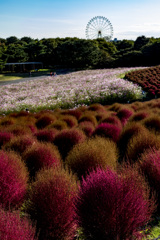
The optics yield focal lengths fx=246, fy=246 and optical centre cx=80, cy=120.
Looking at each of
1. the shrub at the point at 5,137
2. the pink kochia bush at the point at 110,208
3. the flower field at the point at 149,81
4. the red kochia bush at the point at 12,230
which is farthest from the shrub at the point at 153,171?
the flower field at the point at 149,81

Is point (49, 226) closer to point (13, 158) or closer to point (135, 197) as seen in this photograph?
point (135, 197)

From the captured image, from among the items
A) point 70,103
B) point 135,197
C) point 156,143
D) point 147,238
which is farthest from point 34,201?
point 70,103

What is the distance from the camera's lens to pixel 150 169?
11.8 feet

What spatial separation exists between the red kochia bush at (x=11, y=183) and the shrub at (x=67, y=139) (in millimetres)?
1913

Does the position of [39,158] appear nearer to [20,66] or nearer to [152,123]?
[152,123]

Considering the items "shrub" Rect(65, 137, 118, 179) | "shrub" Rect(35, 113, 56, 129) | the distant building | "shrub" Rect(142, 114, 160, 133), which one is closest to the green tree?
the distant building

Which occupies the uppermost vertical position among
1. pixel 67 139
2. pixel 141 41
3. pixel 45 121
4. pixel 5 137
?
pixel 141 41

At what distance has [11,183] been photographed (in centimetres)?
344

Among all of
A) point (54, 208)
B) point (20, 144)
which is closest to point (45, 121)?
point (20, 144)

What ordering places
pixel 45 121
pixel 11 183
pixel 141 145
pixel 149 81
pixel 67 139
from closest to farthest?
pixel 11 183, pixel 141 145, pixel 67 139, pixel 45 121, pixel 149 81

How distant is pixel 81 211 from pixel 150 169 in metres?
1.41

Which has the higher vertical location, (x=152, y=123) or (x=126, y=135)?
(x=152, y=123)

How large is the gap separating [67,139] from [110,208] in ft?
10.8

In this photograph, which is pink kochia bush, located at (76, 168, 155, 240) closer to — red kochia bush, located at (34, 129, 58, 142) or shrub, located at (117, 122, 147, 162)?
shrub, located at (117, 122, 147, 162)
